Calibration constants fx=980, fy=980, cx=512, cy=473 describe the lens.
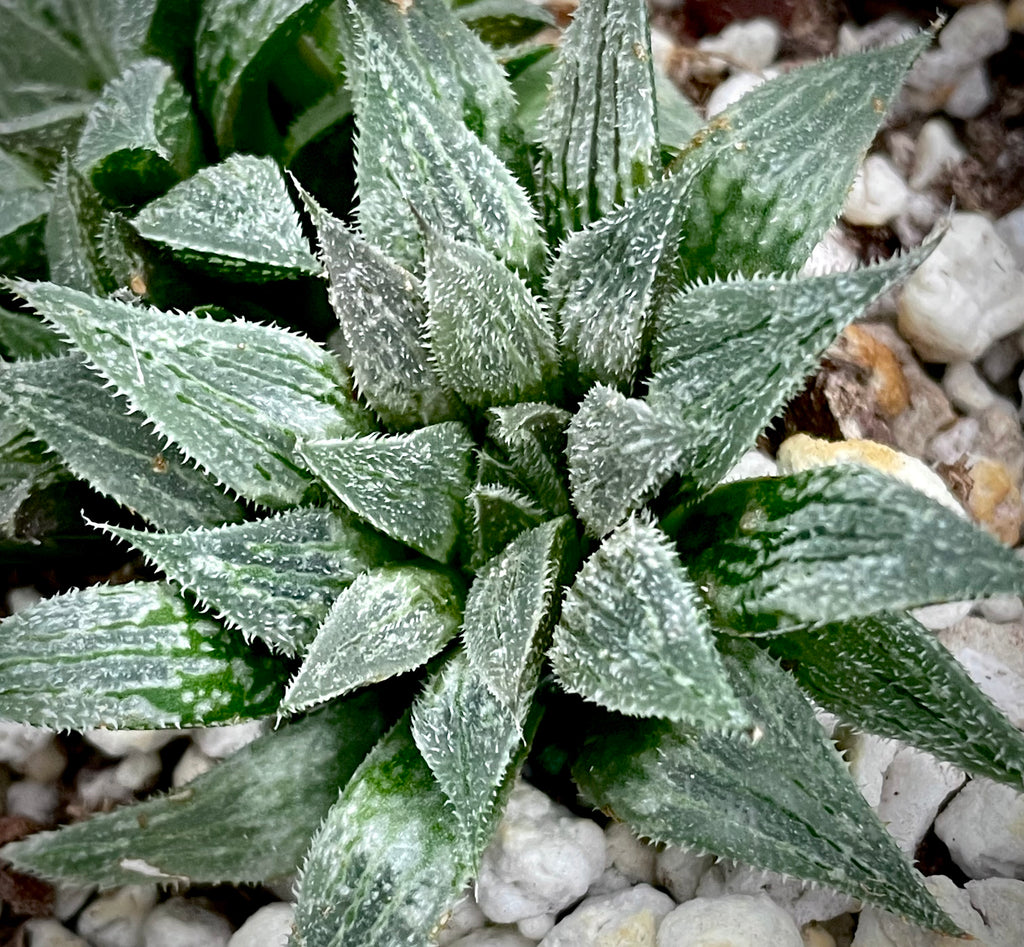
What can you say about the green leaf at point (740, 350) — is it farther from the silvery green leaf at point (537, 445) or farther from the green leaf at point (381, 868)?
the green leaf at point (381, 868)

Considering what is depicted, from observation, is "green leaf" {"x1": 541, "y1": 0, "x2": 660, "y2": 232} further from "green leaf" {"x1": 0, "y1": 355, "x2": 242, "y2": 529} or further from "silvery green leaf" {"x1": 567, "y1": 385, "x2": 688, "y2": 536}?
"green leaf" {"x1": 0, "y1": 355, "x2": 242, "y2": 529}

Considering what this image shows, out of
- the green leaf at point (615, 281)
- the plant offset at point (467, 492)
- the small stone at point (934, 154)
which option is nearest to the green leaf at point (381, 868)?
the plant offset at point (467, 492)

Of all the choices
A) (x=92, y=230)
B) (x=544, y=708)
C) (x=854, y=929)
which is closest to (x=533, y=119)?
(x=92, y=230)

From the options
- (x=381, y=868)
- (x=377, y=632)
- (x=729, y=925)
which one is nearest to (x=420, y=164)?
(x=377, y=632)

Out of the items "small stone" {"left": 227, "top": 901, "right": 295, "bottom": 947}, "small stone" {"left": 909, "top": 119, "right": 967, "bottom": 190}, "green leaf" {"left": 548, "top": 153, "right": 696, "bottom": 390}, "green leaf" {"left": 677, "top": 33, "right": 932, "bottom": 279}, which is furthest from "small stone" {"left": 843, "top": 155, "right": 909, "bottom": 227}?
"small stone" {"left": 227, "top": 901, "right": 295, "bottom": 947}

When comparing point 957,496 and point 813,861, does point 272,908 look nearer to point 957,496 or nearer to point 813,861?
point 813,861
